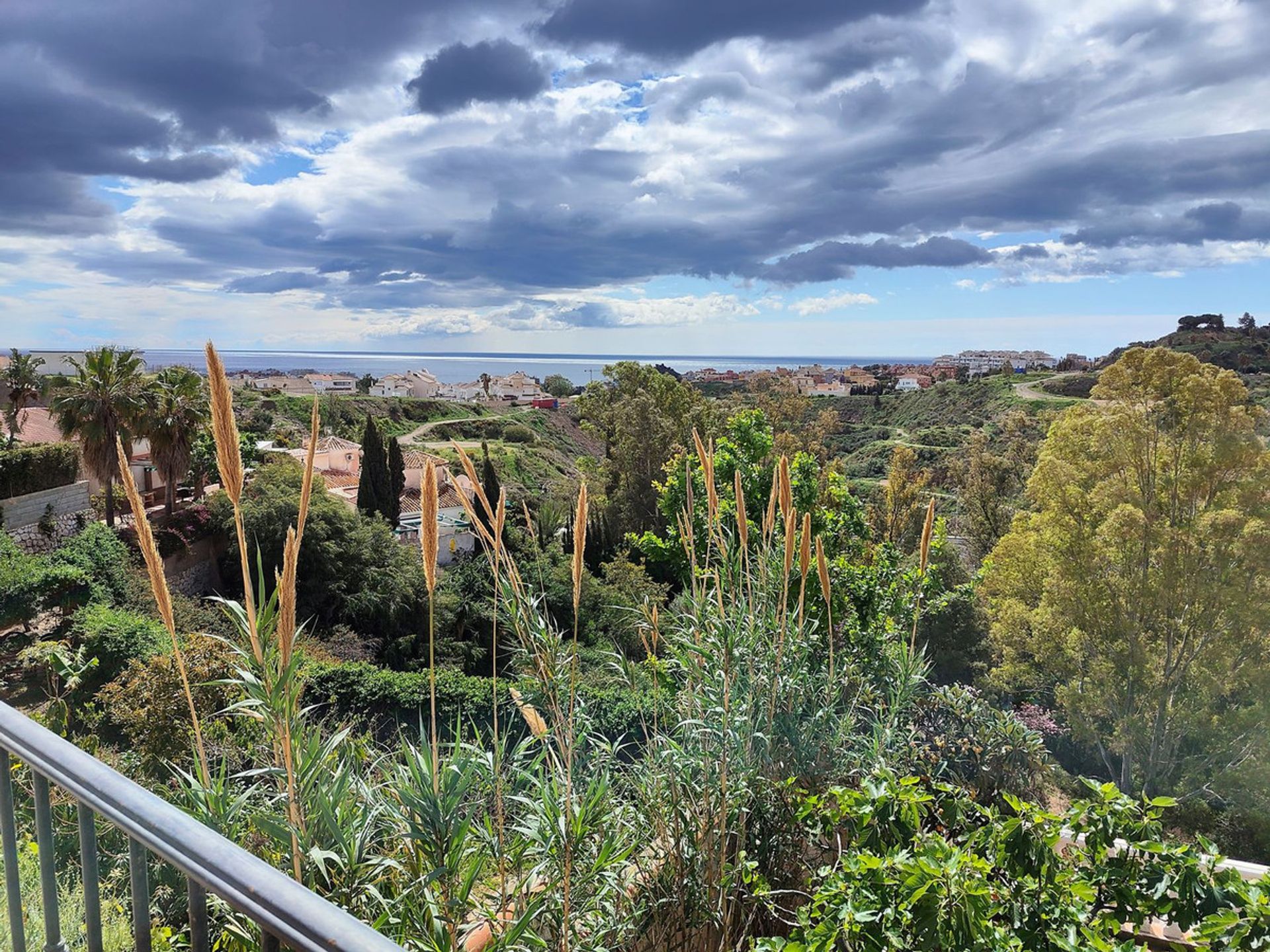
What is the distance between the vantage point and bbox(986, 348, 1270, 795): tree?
31.2 ft

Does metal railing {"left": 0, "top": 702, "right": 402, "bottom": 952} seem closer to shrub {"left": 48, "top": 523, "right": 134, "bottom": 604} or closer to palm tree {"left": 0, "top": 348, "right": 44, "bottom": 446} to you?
shrub {"left": 48, "top": 523, "right": 134, "bottom": 604}

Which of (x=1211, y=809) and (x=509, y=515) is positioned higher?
(x=509, y=515)

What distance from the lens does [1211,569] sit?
9.87 m

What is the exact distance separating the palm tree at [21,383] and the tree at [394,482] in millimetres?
11303

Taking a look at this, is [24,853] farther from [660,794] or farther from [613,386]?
[613,386]

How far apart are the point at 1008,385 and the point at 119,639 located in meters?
43.3

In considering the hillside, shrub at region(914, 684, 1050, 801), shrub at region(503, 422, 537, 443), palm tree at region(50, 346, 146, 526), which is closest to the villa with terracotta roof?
palm tree at region(50, 346, 146, 526)

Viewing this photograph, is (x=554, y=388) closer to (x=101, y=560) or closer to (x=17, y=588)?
(x=101, y=560)

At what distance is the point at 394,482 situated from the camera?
24281 millimetres

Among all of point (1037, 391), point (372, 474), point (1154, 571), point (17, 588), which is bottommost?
point (17, 588)

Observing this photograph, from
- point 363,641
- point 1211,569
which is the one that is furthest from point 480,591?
point 1211,569

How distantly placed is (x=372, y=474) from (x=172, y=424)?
6.13 m

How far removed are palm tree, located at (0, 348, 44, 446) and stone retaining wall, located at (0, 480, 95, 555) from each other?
9260mm

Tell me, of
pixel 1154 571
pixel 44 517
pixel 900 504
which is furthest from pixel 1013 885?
pixel 44 517
